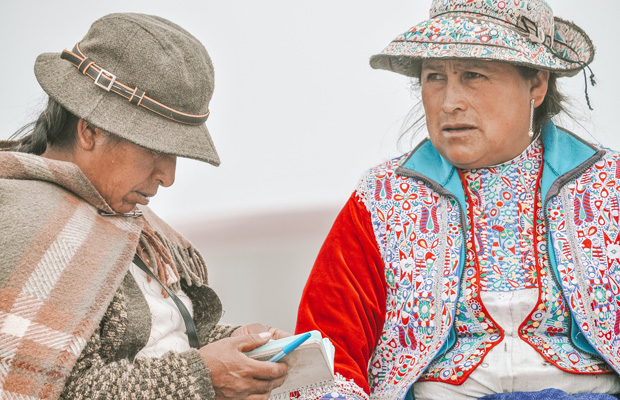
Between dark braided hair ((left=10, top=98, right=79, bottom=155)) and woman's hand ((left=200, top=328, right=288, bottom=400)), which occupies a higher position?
dark braided hair ((left=10, top=98, right=79, bottom=155))

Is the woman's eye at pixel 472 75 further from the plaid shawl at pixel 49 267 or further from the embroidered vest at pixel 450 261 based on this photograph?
the plaid shawl at pixel 49 267

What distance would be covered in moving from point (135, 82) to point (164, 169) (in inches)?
9.4

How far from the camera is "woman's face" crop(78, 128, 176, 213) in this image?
1.90 meters

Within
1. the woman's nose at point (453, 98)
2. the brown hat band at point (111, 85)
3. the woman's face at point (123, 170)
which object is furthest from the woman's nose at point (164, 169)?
the woman's nose at point (453, 98)

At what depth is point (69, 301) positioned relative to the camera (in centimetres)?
169

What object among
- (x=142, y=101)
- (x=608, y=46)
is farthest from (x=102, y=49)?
(x=608, y=46)

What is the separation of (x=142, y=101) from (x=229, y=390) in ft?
2.40

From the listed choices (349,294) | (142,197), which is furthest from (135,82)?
(349,294)

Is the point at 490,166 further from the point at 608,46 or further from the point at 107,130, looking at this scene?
the point at 107,130

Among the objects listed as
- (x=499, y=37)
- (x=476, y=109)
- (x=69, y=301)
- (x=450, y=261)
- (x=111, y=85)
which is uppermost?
(x=499, y=37)

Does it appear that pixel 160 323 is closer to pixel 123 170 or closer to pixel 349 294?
pixel 123 170

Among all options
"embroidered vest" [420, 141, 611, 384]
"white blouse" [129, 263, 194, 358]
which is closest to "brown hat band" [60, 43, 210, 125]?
"white blouse" [129, 263, 194, 358]

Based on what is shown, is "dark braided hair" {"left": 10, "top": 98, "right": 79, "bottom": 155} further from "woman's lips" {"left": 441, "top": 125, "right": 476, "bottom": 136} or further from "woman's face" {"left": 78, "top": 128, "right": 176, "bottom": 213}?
"woman's lips" {"left": 441, "top": 125, "right": 476, "bottom": 136}

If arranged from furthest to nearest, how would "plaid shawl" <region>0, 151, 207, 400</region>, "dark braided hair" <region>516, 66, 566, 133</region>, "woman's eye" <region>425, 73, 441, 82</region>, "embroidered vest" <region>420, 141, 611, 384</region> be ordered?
"dark braided hair" <region>516, 66, 566, 133</region>
"woman's eye" <region>425, 73, 441, 82</region>
"embroidered vest" <region>420, 141, 611, 384</region>
"plaid shawl" <region>0, 151, 207, 400</region>
